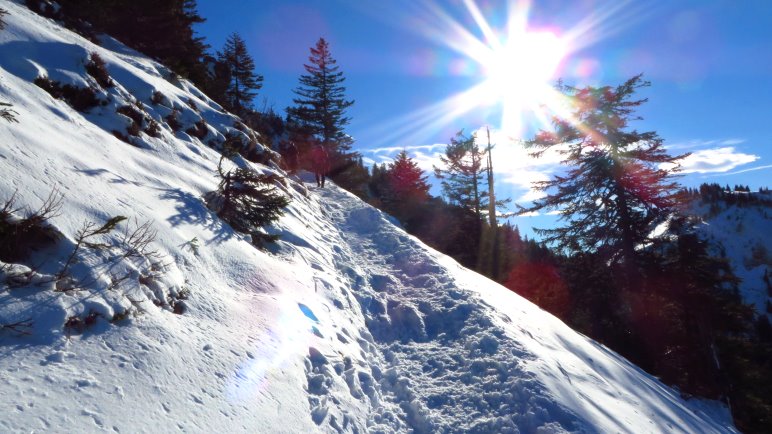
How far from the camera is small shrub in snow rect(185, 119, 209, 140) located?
11577 millimetres

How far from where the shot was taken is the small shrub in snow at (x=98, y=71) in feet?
28.7

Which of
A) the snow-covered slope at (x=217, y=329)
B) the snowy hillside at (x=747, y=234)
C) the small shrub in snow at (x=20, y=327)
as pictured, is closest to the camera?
the small shrub in snow at (x=20, y=327)

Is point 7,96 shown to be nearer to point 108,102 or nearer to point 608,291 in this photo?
point 108,102

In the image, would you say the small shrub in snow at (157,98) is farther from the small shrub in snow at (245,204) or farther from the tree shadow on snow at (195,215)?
the tree shadow on snow at (195,215)

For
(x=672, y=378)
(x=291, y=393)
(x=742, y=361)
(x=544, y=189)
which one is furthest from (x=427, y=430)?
(x=742, y=361)

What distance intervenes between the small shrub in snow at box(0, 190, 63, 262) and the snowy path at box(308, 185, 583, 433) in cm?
457

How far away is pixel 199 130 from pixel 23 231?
919 centimetres

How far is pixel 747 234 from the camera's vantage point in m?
122

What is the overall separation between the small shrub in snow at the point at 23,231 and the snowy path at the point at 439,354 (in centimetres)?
457

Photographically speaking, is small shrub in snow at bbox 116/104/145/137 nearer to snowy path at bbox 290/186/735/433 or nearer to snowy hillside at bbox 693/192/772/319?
snowy path at bbox 290/186/735/433

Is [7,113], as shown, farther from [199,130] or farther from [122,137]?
[199,130]

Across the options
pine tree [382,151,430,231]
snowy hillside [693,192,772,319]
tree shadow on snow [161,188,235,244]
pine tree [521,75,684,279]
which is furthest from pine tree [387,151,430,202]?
snowy hillside [693,192,772,319]

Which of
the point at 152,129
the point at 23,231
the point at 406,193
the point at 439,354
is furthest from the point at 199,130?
the point at 406,193

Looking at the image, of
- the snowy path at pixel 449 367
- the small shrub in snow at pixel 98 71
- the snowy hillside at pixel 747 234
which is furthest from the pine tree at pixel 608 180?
the snowy hillside at pixel 747 234
